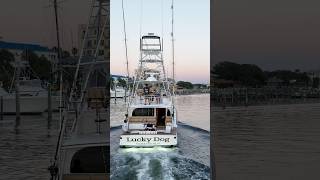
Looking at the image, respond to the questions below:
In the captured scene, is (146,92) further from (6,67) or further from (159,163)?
(6,67)

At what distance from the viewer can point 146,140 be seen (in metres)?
9.21

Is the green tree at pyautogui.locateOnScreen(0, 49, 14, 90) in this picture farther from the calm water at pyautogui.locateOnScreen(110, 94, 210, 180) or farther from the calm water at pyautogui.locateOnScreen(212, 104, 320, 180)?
the calm water at pyautogui.locateOnScreen(110, 94, 210, 180)

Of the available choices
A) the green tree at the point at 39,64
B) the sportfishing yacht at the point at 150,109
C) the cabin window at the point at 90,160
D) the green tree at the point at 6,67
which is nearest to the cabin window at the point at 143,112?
the sportfishing yacht at the point at 150,109

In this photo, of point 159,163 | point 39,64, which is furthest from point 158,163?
point 39,64

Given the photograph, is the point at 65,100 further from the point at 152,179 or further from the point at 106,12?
the point at 152,179

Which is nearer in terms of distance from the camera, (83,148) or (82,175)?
(82,175)

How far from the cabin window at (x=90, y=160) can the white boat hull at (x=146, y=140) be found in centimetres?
409

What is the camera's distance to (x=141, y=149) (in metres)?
9.00

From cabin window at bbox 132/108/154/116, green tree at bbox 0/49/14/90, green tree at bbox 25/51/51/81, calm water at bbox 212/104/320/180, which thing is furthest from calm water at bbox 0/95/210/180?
green tree at bbox 0/49/14/90

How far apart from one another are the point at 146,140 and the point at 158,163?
0.95 metres

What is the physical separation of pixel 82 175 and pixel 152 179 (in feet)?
9.99

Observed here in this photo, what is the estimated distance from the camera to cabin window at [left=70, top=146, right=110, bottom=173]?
485cm

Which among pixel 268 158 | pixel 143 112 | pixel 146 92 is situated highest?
pixel 146 92

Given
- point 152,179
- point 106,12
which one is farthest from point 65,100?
point 152,179
